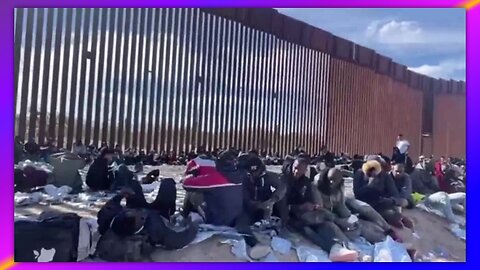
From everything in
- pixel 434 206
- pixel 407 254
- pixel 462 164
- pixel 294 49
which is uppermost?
pixel 294 49

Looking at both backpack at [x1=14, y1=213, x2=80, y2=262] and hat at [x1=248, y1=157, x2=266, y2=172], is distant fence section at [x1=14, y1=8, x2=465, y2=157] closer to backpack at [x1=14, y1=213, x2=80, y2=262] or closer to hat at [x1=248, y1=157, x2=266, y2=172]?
hat at [x1=248, y1=157, x2=266, y2=172]

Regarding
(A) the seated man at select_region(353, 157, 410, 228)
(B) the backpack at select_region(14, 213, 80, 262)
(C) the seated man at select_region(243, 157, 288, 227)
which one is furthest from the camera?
(A) the seated man at select_region(353, 157, 410, 228)

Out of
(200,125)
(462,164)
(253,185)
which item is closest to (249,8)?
(200,125)

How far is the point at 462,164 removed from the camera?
152 inches

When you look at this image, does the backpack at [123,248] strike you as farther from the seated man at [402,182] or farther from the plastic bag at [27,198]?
the seated man at [402,182]

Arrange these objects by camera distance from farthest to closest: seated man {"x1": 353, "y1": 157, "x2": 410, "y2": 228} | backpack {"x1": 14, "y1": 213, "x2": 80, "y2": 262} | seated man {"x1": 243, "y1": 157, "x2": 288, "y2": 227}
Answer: seated man {"x1": 353, "y1": 157, "x2": 410, "y2": 228}, seated man {"x1": 243, "y1": 157, "x2": 288, "y2": 227}, backpack {"x1": 14, "y1": 213, "x2": 80, "y2": 262}

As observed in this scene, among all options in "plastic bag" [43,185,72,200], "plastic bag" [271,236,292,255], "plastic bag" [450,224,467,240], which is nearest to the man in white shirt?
"plastic bag" [450,224,467,240]

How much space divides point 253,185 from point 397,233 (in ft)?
3.30

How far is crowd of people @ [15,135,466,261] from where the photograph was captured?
377cm

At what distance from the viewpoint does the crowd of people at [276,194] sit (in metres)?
3.77

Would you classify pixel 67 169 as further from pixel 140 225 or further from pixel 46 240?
pixel 140 225

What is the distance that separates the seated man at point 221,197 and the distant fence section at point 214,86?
0.57ft

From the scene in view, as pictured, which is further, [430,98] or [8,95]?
[430,98]

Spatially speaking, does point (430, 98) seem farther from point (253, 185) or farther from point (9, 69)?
point (9, 69)
